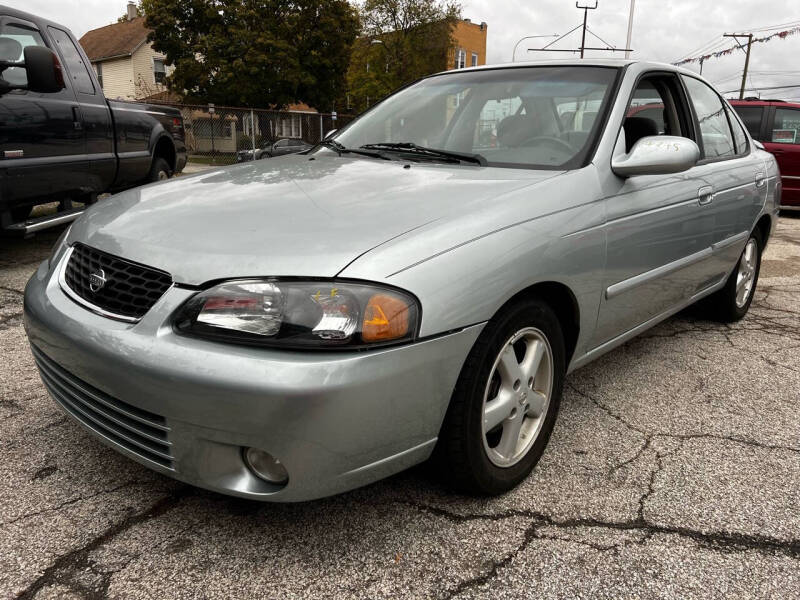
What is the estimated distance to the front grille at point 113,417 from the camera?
1767 millimetres

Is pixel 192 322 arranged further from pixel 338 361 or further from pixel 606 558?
pixel 606 558

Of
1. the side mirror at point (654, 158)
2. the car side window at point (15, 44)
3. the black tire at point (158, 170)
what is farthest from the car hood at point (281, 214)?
the black tire at point (158, 170)

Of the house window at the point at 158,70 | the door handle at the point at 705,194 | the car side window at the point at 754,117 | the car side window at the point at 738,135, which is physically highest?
the house window at the point at 158,70

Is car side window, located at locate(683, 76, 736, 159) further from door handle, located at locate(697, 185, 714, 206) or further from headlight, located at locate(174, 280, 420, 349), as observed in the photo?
headlight, located at locate(174, 280, 420, 349)

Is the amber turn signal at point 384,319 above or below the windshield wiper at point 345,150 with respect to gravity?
below

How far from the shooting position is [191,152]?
17188 mm

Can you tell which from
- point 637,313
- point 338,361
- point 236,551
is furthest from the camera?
point 637,313

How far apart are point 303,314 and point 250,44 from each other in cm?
2753

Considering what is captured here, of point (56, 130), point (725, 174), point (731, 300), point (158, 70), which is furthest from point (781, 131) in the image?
point (158, 70)

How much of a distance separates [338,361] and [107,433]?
0.84m

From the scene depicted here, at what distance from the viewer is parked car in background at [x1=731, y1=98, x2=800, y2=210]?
9.84m

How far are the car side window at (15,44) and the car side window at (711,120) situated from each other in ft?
14.9

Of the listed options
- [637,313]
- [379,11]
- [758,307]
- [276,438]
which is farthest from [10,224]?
[379,11]

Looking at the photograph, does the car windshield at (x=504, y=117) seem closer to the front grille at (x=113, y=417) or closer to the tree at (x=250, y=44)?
the front grille at (x=113, y=417)
